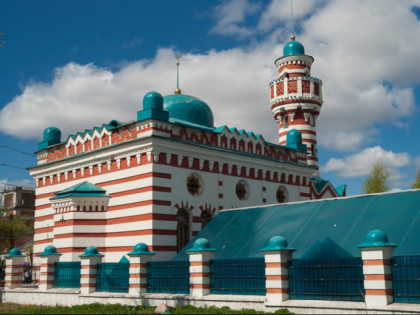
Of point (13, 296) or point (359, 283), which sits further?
point (13, 296)

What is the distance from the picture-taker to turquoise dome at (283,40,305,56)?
4088 centimetres

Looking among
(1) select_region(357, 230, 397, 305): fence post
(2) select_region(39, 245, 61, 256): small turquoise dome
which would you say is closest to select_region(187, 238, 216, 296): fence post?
(1) select_region(357, 230, 397, 305): fence post

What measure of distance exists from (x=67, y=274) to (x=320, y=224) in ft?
36.2

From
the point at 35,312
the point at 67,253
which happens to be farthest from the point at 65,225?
the point at 35,312

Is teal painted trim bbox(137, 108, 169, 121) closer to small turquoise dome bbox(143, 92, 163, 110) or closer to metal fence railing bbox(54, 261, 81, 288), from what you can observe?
small turquoise dome bbox(143, 92, 163, 110)

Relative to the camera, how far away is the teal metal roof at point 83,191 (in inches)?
926

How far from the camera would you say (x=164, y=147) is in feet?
75.7

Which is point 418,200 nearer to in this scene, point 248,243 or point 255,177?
point 248,243

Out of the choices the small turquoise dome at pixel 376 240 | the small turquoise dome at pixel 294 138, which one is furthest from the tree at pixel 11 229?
the small turquoise dome at pixel 376 240

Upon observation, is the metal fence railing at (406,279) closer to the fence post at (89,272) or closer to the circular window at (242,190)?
the fence post at (89,272)

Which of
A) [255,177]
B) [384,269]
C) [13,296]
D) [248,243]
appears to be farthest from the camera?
[255,177]

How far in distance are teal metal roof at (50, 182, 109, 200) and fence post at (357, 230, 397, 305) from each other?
15.0 meters

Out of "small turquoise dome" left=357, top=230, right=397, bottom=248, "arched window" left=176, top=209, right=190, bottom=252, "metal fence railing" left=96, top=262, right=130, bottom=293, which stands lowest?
"metal fence railing" left=96, top=262, right=130, bottom=293

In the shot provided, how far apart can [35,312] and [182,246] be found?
8.76 m
